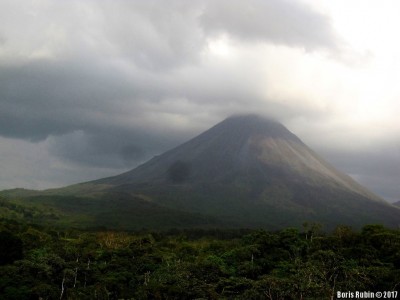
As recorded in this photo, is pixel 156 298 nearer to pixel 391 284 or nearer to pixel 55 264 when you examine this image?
pixel 55 264

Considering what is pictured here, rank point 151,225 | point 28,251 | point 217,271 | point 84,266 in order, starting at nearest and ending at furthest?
point 217,271 < point 84,266 < point 28,251 < point 151,225

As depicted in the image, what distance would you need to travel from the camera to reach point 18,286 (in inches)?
1710

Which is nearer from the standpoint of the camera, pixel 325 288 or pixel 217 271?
pixel 325 288

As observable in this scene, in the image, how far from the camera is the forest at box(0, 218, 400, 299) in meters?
36.3

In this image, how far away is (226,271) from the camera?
163 ft

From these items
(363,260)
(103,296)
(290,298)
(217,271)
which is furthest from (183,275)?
(363,260)

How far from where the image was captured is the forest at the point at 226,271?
1428 inches

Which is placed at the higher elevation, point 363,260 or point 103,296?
point 363,260

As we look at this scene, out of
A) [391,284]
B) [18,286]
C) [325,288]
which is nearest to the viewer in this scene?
[325,288]

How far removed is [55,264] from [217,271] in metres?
19.9

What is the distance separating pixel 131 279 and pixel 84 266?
6915mm

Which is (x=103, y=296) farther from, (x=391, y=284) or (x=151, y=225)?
(x=151, y=225)

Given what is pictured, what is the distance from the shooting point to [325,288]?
33875 mm

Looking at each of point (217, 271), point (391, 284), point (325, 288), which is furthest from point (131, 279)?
point (391, 284)
